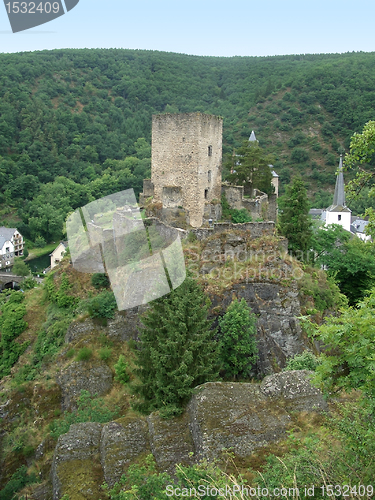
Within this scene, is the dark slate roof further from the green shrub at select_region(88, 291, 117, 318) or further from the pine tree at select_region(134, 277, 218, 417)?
the pine tree at select_region(134, 277, 218, 417)

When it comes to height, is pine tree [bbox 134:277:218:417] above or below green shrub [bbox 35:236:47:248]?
above

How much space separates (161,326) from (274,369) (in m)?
4.02

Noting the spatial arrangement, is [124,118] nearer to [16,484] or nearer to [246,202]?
[246,202]

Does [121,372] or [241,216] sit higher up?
[241,216]

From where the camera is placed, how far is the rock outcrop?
893cm

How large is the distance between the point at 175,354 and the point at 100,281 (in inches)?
310

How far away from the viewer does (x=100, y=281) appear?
1808 centimetres

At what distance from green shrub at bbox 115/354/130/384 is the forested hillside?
154 feet

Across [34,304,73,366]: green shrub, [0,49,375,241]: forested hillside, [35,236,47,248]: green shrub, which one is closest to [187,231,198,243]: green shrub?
[34,304,73,366]: green shrub

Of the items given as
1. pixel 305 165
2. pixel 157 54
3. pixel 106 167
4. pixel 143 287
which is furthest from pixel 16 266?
pixel 157 54

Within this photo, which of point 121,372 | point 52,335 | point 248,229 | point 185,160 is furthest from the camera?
point 185,160

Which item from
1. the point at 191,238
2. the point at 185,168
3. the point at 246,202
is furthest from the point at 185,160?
the point at 191,238

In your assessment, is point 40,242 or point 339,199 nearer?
point 339,199

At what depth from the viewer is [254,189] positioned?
24.3m
